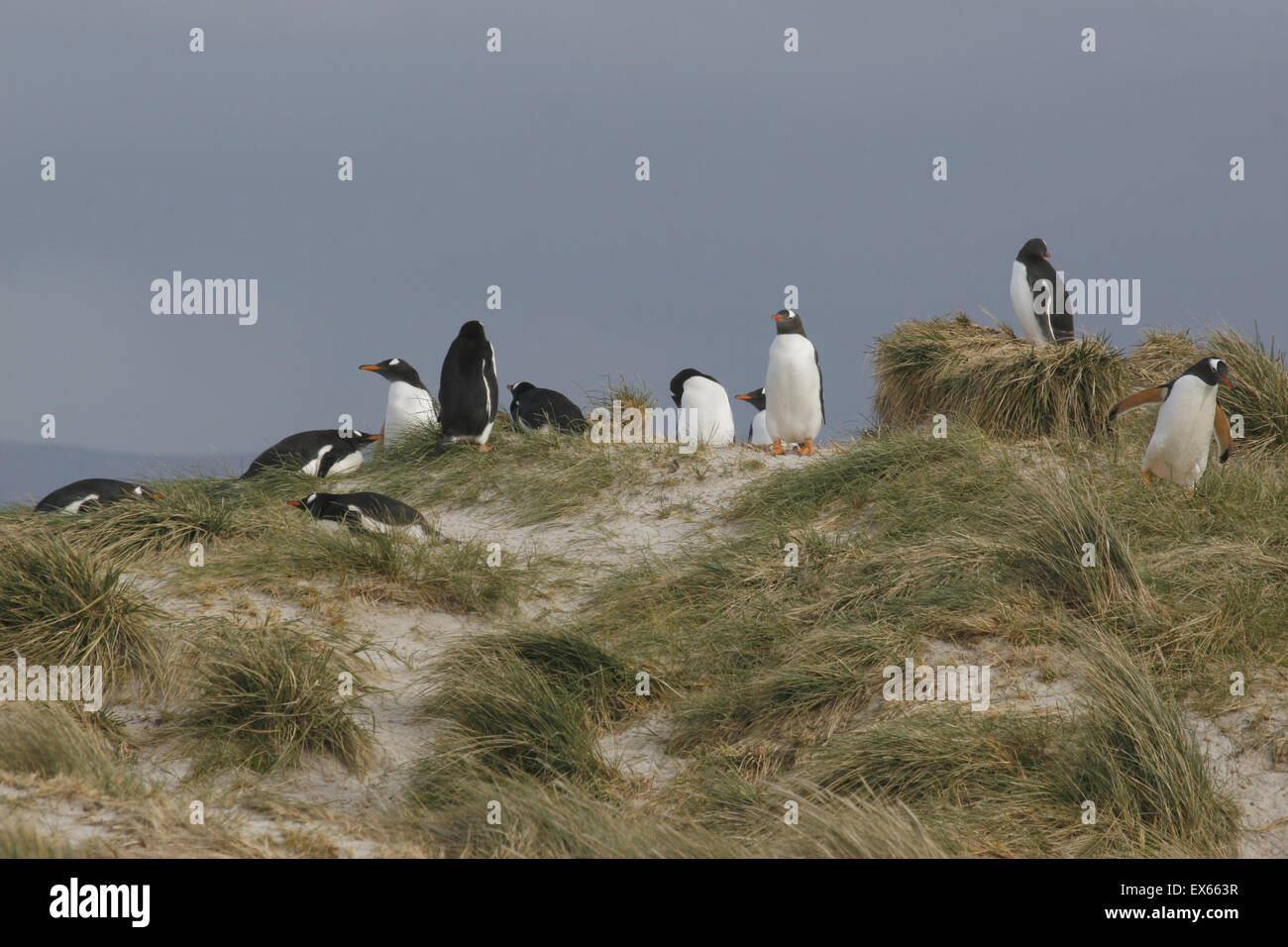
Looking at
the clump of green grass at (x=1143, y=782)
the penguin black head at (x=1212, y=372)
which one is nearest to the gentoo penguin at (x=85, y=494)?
the clump of green grass at (x=1143, y=782)

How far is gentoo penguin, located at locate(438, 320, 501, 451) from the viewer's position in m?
11.0

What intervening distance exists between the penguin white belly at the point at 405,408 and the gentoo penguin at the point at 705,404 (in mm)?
3034

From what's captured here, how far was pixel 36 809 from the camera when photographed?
15.1ft

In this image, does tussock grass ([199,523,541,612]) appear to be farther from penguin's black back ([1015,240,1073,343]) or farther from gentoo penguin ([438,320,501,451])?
penguin's black back ([1015,240,1073,343])

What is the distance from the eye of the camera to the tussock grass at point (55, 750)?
5.04 m

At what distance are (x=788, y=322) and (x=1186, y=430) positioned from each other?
433cm

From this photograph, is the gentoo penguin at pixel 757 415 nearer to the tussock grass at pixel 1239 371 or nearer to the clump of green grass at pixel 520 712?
A: the tussock grass at pixel 1239 371

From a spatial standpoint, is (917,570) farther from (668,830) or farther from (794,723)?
(668,830)

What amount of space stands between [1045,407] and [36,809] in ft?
29.8

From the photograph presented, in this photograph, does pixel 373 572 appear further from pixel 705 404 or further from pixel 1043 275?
pixel 1043 275

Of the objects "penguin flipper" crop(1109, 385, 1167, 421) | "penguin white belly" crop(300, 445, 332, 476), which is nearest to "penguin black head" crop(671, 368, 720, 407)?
"penguin white belly" crop(300, 445, 332, 476)

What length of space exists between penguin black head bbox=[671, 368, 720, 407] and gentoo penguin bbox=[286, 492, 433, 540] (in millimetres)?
6242

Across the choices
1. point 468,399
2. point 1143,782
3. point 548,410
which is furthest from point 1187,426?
point 548,410
